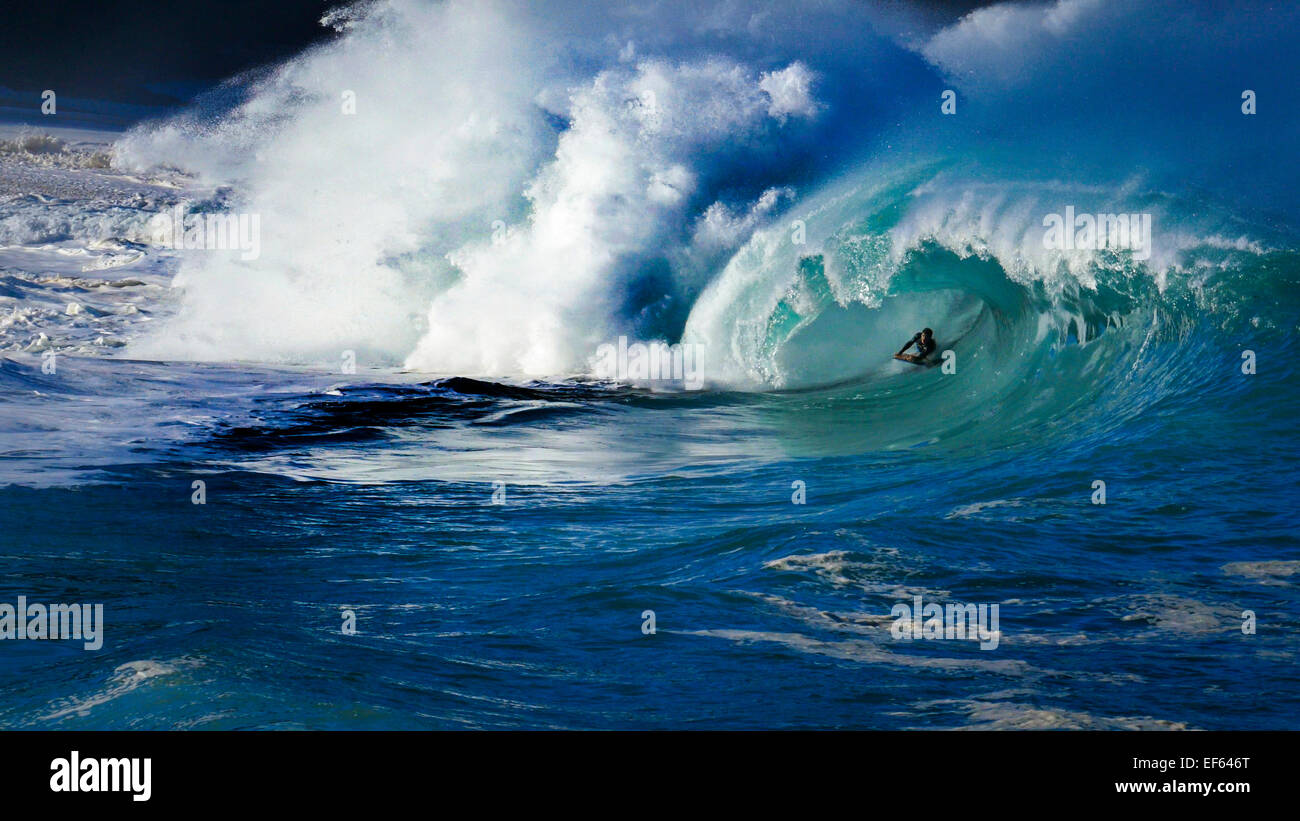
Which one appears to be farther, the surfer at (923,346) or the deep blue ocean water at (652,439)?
the surfer at (923,346)

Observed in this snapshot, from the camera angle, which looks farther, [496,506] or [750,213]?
[750,213]

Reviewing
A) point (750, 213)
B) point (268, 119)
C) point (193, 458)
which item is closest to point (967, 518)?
point (193, 458)

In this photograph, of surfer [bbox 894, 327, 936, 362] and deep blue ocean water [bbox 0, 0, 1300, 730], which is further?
surfer [bbox 894, 327, 936, 362]

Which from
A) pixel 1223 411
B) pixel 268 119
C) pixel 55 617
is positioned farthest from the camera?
pixel 268 119

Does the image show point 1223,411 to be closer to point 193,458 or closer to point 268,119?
point 193,458

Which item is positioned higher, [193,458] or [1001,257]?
[1001,257]

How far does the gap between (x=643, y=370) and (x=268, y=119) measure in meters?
9.55

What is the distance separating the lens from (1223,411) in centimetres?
947

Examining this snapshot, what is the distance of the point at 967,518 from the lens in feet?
24.0

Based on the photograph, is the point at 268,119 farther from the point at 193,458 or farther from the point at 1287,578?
the point at 1287,578
